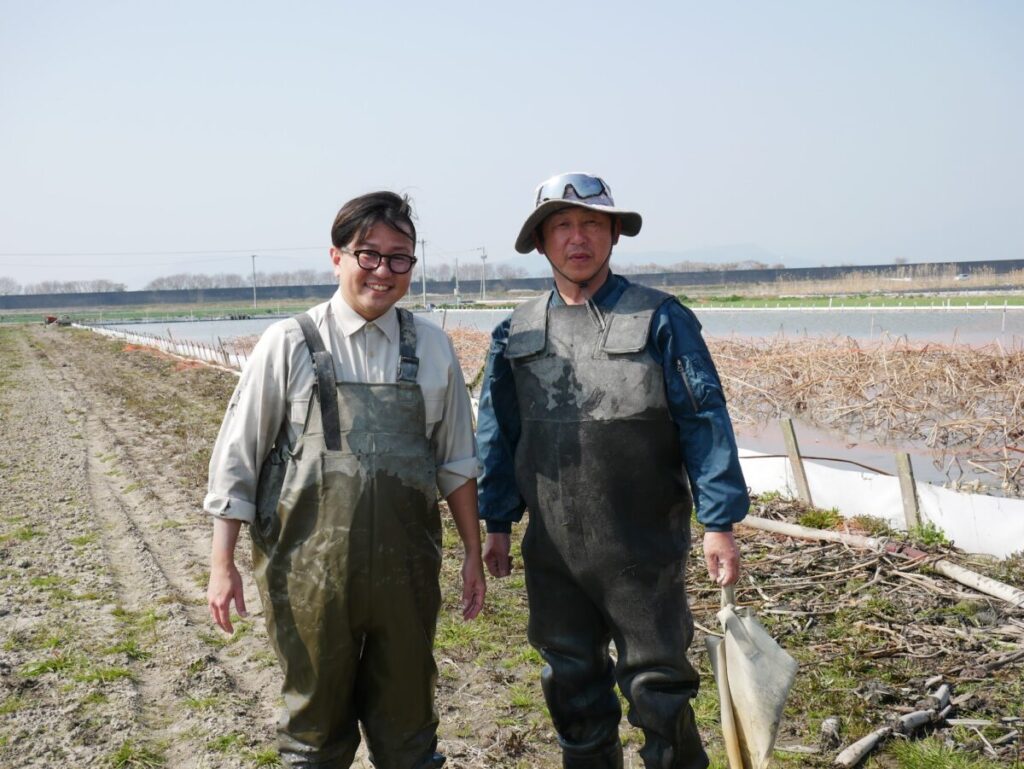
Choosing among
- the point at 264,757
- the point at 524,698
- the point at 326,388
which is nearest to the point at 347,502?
the point at 326,388

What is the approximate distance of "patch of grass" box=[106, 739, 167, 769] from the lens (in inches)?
132

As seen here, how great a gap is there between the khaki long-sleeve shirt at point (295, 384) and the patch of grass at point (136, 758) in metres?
1.48

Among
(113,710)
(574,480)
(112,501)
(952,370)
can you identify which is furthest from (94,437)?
(952,370)

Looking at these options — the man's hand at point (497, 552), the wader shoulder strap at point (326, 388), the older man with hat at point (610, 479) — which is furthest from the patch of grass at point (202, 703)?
the wader shoulder strap at point (326, 388)

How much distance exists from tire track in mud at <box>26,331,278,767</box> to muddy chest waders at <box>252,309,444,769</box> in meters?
1.15

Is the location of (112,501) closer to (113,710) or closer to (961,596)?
(113,710)

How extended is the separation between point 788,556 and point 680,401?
370cm

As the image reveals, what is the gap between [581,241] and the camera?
2699mm

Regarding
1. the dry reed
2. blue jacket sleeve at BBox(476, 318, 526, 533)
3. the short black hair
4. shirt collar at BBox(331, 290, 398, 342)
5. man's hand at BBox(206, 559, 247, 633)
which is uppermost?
the short black hair

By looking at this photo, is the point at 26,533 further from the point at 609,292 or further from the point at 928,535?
the point at 928,535

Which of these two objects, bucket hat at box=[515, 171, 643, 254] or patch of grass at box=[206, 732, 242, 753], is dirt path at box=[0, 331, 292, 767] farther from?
bucket hat at box=[515, 171, 643, 254]

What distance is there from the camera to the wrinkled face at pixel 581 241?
271 cm

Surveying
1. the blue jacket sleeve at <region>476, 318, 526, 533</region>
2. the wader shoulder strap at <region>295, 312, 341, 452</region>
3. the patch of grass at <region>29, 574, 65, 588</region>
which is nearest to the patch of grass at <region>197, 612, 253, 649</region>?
the patch of grass at <region>29, 574, 65, 588</region>

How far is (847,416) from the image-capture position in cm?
1448
